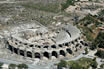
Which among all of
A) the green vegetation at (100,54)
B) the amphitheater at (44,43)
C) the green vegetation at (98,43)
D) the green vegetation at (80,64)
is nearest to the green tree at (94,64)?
the green vegetation at (80,64)

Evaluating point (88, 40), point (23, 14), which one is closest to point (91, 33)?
point (88, 40)

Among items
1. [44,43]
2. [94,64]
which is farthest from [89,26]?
[94,64]

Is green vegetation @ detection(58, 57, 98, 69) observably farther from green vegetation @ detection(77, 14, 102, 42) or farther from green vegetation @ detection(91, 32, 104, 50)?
green vegetation @ detection(77, 14, 102, 42)

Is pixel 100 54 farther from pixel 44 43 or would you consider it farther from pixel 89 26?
pixel 89 26

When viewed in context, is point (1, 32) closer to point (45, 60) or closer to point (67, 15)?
point (45, 60)

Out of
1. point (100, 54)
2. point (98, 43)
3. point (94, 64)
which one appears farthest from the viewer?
point (98, 43)

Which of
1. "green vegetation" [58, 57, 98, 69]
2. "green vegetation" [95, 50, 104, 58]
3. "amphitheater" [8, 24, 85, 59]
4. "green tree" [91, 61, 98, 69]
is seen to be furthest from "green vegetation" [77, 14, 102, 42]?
"green tree" [91, 61, 98, 69]
